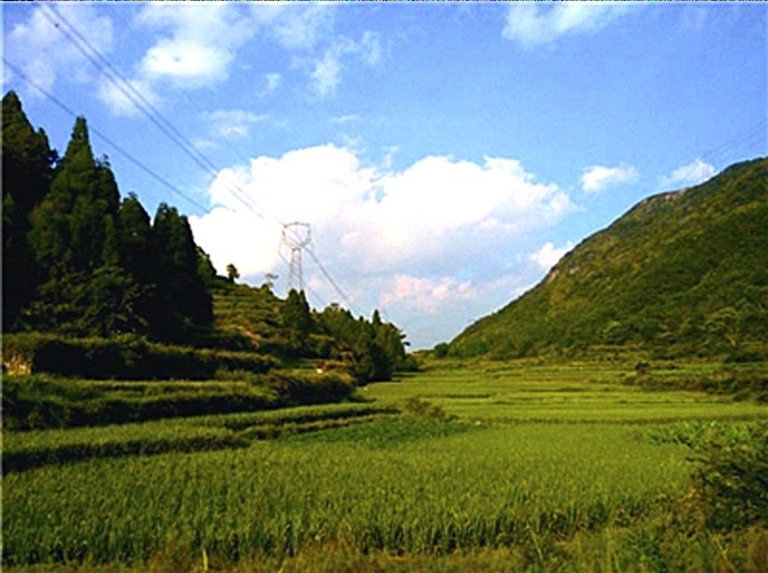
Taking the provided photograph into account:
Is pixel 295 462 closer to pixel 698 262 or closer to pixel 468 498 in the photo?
pixel 468 498

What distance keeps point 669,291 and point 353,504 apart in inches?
3523

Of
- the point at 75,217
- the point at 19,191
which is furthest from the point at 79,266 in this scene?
the point at 19,191

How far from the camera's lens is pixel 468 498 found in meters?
11.2

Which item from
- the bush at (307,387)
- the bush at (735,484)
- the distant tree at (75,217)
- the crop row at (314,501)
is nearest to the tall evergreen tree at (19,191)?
the distant tree at (75,217)

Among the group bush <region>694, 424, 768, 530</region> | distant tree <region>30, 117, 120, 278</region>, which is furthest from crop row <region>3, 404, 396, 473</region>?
distant tree <region>30, 117, 120, 278</region>

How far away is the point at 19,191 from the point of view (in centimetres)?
3628

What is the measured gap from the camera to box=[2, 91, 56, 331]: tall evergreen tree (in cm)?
2916

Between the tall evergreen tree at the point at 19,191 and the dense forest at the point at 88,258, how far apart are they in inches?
1.9

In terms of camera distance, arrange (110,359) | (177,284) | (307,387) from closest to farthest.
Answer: (110,359), (307,387), (177,284)

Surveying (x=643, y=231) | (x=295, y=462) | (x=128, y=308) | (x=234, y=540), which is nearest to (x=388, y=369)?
(x=128, y=308)

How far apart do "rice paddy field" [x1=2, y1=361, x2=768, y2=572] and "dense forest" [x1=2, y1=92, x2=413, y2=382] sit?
10.5 meters

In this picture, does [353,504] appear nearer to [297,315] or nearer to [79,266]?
[79,266]

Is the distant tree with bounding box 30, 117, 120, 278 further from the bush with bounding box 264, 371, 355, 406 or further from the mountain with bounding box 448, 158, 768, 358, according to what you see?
the mountain with bounding box 448, 158, 768, 358

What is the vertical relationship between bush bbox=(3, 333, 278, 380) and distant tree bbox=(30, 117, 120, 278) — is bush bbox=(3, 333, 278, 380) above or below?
below
